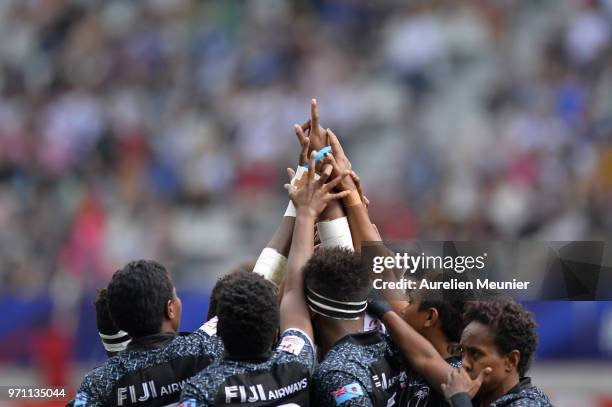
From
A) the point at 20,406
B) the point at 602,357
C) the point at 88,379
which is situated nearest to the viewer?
the point at 88,379

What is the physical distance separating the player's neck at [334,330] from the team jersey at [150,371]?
394 millimetres

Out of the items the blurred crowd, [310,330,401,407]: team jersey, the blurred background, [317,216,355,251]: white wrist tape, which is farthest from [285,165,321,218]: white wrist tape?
the blurred crowd

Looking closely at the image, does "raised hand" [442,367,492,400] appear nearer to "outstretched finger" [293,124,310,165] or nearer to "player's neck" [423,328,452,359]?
"player's neck" [423,328,452,359]

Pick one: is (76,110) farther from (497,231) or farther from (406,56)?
(497,231)

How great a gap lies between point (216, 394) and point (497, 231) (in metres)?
8.89

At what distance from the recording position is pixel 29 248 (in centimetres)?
1319

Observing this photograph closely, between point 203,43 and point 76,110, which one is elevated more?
point 203,43

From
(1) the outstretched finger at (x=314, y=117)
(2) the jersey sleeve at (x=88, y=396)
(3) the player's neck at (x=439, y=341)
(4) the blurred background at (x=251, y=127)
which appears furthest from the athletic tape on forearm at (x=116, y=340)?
(4) the blurred background at (x=251, y=127)

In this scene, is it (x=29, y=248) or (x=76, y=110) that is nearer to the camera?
(x=29, y=248)

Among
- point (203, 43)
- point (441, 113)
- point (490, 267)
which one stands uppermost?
point (203, 43)

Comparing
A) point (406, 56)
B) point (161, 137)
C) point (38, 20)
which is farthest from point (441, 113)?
point (38, 20)

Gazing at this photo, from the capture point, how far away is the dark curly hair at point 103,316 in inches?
171

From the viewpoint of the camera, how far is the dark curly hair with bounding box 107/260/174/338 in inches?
154

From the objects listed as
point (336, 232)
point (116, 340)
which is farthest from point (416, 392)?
point (116, 340)
